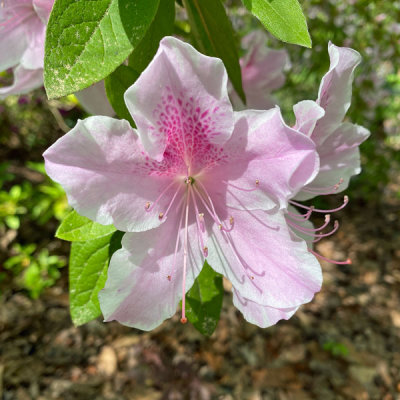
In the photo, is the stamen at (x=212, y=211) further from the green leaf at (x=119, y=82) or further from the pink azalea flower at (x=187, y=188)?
the green leaf at (x=119, y=82)

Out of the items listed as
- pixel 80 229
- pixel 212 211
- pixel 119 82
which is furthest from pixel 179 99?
pixel 80 229

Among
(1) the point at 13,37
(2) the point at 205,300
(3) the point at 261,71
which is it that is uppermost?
(1) the point at 13,37

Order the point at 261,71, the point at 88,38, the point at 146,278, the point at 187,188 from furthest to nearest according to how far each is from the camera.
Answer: the point at 261,71 → the point at 187,188 → the point at 146,278 → the point at 88,38

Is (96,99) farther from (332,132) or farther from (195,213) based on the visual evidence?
(332,132)

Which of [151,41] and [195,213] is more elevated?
[151,41]

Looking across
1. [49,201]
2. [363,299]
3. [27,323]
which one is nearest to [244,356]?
[363,299]

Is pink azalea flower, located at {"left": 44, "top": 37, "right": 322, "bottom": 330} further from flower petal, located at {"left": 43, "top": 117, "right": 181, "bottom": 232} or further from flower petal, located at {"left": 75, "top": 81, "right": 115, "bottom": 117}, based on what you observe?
flower petal, located at {"left": 75, "top": 81, "right": 115, "bottom": 117}

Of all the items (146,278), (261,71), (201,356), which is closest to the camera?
(146,278)
